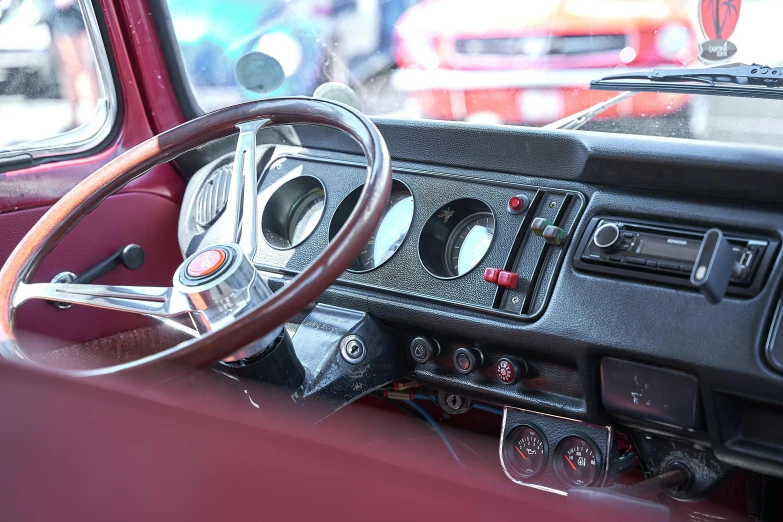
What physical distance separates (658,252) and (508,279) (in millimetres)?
290

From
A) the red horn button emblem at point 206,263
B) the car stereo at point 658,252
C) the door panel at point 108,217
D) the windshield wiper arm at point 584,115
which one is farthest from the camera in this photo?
the door panel at point 108,217

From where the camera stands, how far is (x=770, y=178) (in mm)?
1382

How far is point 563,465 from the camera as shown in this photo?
5.32 feet

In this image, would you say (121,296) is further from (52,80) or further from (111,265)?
(52,80)

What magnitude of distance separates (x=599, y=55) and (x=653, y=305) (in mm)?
675

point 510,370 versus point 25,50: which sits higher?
point 25,50

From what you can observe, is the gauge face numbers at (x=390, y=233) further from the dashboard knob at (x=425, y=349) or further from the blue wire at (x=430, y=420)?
the blue wire at (x=430, y=420)

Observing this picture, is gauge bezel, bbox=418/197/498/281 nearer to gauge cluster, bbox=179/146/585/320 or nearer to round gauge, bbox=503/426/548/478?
gauge cluster, bbox=179/146/585/320

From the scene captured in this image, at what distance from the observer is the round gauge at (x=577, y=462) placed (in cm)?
157

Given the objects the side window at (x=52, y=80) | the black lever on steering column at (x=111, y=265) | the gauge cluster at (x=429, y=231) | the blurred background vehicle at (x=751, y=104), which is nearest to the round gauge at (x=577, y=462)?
the gauge cluster at (x=429, y=231)

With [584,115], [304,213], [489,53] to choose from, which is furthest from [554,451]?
[489,53]

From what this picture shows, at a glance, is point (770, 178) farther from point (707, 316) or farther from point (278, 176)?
point (278, 176)

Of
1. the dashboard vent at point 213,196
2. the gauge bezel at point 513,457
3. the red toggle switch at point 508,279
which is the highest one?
the dashboard vent at point 213,196

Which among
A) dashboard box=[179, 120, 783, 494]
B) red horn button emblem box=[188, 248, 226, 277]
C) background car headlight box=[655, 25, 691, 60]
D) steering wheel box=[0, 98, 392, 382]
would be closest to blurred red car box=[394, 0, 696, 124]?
background car headlight box=[655, 25, 691, 60]
